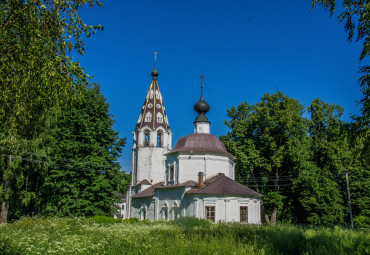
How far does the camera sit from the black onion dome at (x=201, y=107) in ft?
121

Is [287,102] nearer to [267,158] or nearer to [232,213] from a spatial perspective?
[267,158]

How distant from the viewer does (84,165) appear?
25.0 meters

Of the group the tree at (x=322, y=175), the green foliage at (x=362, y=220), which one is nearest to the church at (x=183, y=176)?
the tree at (x=322, y=175)

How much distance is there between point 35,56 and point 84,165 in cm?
1733

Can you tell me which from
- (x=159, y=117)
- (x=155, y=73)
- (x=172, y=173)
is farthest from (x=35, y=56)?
(x=155, y=73)

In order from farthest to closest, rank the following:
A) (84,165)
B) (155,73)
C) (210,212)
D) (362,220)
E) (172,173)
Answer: (155,73)
(172,173)
(362,220)
(210,212)
(84,165)

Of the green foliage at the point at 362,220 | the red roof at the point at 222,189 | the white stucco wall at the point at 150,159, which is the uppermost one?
the white stucco wall at the point at 150,159

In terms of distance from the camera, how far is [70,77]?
916 cm

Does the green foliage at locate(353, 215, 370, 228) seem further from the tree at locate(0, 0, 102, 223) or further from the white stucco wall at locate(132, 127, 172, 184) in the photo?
the tree at locate(0, 0, 102, 223)

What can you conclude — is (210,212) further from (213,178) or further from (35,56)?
(35,56)

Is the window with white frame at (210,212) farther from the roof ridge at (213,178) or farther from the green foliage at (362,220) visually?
the green foliage at (362,220)

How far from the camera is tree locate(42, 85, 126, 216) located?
24547mm

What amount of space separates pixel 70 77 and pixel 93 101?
62.1ft

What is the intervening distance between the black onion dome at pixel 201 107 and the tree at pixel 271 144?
3.73 metres
